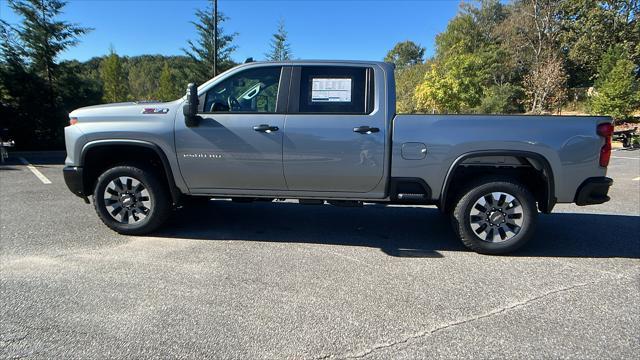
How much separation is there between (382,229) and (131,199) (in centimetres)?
307

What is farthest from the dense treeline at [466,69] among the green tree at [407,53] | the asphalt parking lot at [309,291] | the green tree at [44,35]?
the green tree at [407,53]

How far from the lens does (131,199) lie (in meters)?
4.66

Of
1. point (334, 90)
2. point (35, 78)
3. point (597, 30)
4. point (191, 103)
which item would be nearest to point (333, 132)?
point (334, 90)

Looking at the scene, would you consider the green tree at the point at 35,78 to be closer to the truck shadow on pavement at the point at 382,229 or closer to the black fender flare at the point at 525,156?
the truck shadow on pavement at the point at 382,229

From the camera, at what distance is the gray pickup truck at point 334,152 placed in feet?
13.3

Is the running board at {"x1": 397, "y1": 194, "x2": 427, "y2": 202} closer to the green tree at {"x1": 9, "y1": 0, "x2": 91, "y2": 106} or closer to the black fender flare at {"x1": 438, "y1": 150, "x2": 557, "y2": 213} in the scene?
the black fender flare at {"x1": 438, "y1": 150, "x2": 557, "y2": 213}

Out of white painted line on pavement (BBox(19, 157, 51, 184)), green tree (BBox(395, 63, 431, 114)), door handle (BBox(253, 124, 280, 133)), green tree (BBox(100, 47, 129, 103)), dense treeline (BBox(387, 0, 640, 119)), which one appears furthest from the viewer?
green tree (BBox(395, 63, 431, 114))

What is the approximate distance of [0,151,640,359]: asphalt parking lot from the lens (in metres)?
2.60

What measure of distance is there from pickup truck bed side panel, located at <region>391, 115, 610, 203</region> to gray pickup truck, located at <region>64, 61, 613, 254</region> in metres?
0.01

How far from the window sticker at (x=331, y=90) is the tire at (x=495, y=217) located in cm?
170

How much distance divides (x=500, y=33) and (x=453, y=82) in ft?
54.8

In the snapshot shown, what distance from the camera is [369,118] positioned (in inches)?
165

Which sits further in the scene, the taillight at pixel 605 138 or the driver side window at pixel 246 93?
the driver side window at pixel 246 93

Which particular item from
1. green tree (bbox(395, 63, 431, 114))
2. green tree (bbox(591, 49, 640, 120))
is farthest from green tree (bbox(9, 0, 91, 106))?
green tree (bbox(395, 63, 431, 114))
